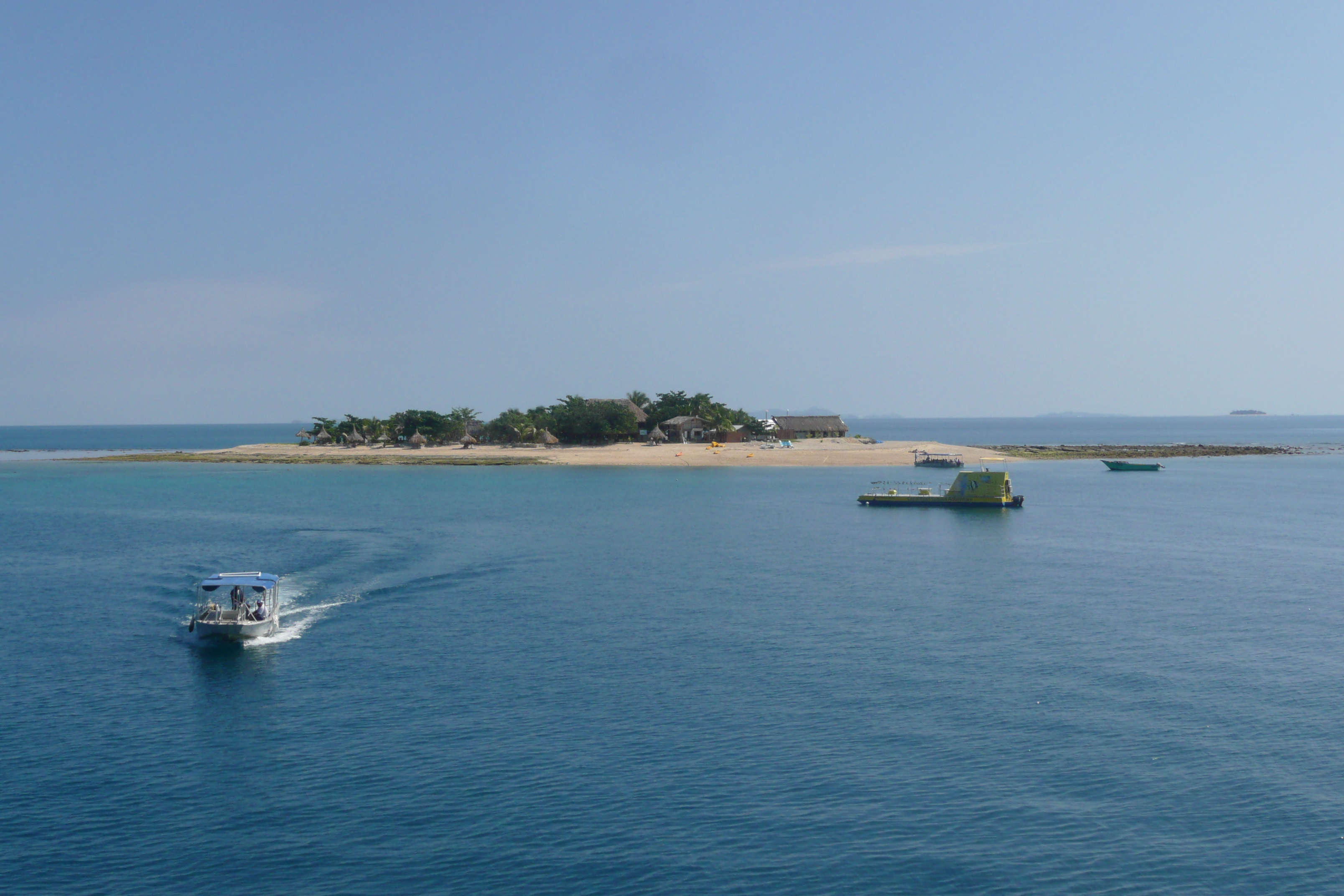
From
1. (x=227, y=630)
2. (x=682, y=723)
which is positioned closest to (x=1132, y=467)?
(x=682, y=723)

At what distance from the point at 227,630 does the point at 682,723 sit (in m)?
20.4

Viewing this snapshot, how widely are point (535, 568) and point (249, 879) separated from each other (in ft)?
116

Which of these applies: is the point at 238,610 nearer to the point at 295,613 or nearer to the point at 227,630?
the point at 227,630

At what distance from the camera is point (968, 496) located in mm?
89562

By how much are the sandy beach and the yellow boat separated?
167 feet

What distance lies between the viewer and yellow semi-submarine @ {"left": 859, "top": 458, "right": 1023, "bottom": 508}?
88500 millimetres

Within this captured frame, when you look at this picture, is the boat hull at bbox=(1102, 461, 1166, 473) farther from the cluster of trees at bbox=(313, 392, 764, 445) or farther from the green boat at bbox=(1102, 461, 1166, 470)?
the cluster of trees at bbox=(313, 392, 764, 445)

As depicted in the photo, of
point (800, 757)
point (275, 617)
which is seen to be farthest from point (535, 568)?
point (800, 757)

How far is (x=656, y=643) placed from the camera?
37219 mm

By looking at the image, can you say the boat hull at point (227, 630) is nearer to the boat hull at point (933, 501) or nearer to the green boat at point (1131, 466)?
the boat hull at point (933, 501)

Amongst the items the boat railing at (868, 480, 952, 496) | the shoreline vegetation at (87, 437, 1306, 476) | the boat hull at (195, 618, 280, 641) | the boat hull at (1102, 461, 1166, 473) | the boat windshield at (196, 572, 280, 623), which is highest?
the shoreline vegetation at (87, 437, 1306, 476)

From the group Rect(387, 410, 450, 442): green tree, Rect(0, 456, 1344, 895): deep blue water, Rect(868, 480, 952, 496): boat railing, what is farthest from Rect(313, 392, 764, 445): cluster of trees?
Rect(0, 456, 1344, 895): deep blue water

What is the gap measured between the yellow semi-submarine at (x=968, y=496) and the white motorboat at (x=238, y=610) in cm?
6007

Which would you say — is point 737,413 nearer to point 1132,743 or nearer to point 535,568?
point 535,568
